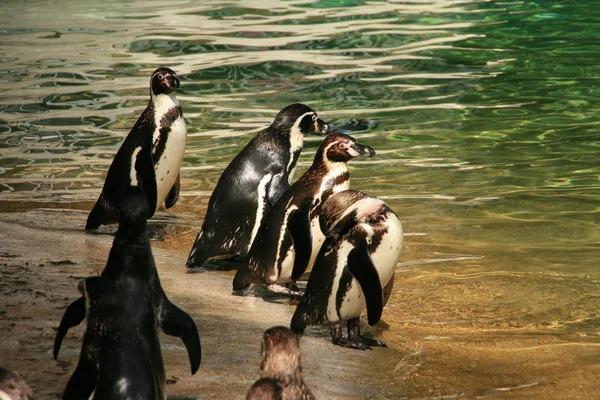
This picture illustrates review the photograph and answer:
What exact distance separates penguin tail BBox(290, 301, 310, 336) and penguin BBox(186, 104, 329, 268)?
51.8 inches

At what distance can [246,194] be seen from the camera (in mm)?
6039

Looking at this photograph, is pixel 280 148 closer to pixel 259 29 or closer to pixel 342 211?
pixel 342 211

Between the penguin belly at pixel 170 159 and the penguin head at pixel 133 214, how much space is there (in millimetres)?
3592

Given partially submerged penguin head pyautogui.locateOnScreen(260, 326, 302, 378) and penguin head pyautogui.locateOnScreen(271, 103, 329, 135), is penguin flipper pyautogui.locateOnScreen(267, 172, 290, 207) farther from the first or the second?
partially submerged penguin head pyautogui.locateOnScreen(260, 326, 302, 378)

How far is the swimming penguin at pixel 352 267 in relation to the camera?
454 cm

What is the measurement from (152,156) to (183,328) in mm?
3643

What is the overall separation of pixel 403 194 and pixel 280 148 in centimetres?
203

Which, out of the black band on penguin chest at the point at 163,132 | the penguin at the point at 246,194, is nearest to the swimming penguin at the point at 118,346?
the penguin at the point at 246,194

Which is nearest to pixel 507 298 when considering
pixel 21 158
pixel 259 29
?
pixel 21 158


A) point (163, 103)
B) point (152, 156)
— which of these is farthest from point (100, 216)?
point (163, 103)

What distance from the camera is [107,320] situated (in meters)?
3.02

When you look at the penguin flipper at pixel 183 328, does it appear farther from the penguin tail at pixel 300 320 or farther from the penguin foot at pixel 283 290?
the penguin foot at pixel 283 290

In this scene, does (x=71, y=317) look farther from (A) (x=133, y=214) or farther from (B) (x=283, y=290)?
(B) (x=283, y=290)

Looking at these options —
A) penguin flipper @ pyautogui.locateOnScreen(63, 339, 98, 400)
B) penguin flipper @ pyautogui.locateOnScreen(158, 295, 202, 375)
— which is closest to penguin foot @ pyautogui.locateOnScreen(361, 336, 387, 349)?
penguin flipper @ pyautogui.locateOnScreen(158, 295, 202, 375)
